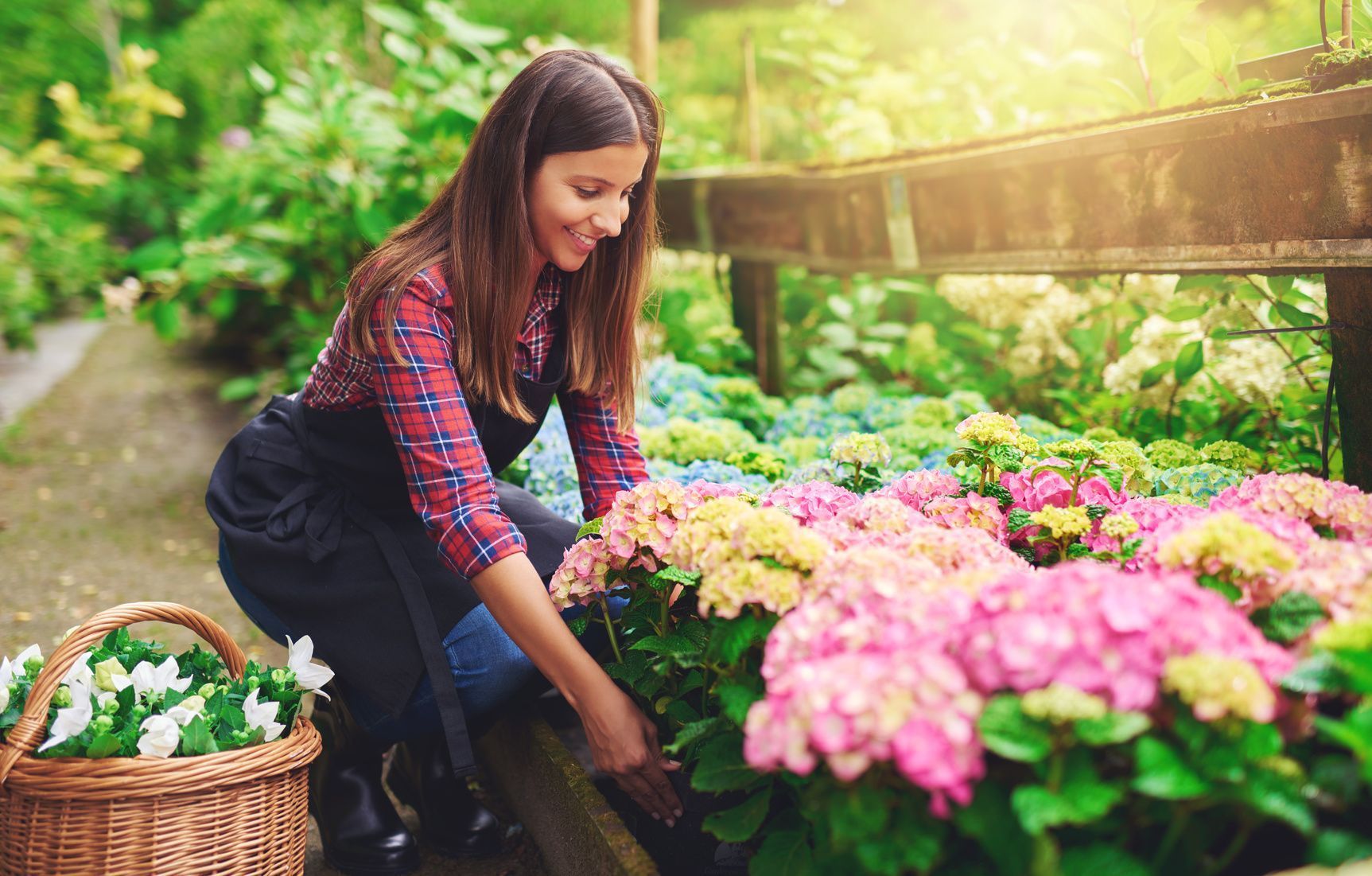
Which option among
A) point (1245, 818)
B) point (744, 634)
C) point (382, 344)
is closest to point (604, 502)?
point (382, 344)

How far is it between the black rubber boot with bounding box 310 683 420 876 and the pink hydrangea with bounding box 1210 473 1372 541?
56.3 inches

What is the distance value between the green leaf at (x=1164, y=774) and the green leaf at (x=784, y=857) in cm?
37

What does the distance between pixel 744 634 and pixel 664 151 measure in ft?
12.2

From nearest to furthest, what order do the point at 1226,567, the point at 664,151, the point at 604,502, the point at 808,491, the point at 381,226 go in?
1. the point at 1226,567
2. the point at 808,491
3. the point at 604,502
4. the point at 381,226
5. the point at 664,151

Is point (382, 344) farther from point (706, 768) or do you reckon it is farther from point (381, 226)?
point (381, 226)

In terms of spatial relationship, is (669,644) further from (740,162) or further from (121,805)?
(740,162)

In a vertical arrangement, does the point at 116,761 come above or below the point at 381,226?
below

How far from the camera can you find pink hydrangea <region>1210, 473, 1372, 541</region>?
1.16 metres

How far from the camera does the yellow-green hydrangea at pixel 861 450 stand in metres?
1.72

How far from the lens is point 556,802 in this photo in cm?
162

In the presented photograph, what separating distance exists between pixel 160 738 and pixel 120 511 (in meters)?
2.87

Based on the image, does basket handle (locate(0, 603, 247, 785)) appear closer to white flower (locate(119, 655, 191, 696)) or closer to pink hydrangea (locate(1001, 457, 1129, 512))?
white flower (locate(119, 655, 191, 696))

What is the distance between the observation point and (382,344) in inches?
59.8

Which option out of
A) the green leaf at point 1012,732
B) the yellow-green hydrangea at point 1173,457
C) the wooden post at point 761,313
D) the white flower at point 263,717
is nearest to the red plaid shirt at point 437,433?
the white flower at point 263,717
